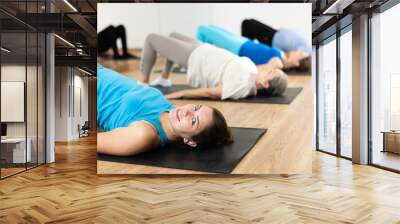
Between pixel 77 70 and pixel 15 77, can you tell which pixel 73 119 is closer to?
pixel 77 70

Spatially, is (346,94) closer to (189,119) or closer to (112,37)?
(189,119)

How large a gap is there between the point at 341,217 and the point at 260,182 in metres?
2.06

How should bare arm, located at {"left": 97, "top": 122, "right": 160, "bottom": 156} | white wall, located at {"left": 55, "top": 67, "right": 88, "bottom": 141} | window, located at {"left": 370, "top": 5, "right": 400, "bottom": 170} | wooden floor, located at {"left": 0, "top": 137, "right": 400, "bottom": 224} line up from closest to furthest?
wooden floor, located at {"left": 0, "top": 137, "right": 400, "bottom": 224} → bare arm, located at {"left": 97, "top": 122, "right": 160, "bottom": 156} → window, located at {"left": 370, "top": 5, "right": 400, "bottom": 170} → white wall, located at {"left": 55, "top": 67, "right": 88, "bottom": 141}

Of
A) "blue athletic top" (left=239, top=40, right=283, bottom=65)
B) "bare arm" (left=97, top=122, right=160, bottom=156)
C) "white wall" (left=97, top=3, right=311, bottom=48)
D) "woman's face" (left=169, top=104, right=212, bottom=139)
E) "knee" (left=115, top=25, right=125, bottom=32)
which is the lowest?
"bare arm" (left=97, top=122, right=160, bottom=156)

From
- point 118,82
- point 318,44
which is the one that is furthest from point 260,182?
point 318,44

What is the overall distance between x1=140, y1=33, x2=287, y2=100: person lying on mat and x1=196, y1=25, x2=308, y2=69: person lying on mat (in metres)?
0.08

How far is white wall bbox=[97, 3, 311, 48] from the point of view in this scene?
6234 millimetres

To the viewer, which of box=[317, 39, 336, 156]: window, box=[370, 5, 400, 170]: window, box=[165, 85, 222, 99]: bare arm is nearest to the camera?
box=[165, 85, 222, 99]: bare arm

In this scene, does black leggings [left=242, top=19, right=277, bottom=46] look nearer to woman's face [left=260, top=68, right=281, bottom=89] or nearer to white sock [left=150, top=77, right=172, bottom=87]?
woman's face [left=260, top=68, right=281, bottom=89]

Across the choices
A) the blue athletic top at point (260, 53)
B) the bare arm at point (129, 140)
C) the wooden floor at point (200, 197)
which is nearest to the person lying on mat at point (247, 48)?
the blue athletic top at point (260, 53)

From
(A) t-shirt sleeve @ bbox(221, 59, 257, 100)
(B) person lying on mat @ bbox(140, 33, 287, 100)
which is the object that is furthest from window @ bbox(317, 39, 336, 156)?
(A) t-shirt sleeve @ bbox(221, 59, 257, 100)

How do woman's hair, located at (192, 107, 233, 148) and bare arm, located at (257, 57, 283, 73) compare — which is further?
bare arm, located at (257, 57, 283, 73)

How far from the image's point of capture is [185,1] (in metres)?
6.45

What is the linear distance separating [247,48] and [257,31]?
0.95 feet
